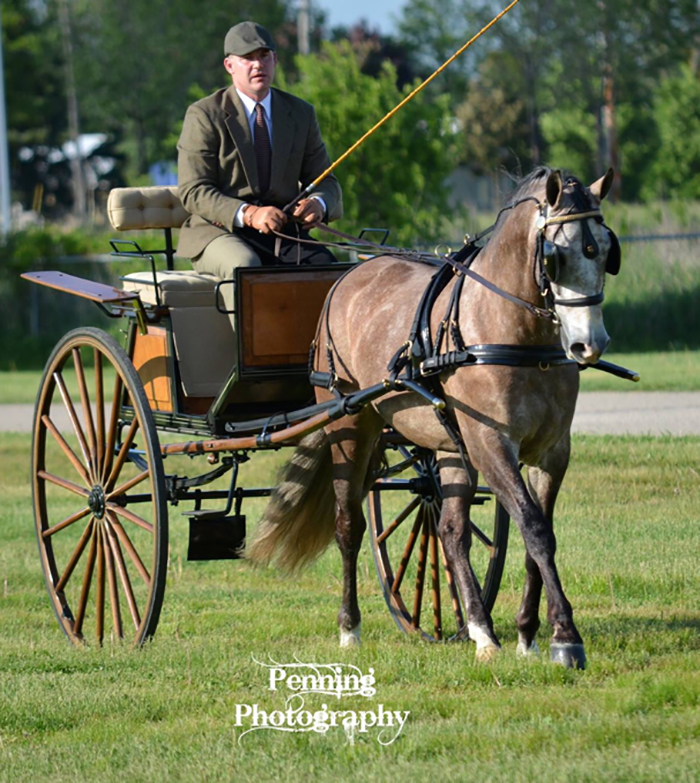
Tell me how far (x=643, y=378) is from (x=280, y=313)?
902 cm

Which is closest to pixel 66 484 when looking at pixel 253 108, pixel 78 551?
pixel 78 551

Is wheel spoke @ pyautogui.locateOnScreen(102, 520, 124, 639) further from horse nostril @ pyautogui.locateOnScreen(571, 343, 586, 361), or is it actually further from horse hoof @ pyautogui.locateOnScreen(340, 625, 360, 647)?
horse nostril @ pyautogui.locateOnScreen(571, 343, 586, 361)

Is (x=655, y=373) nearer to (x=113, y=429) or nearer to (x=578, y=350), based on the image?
(x=113, y=429)

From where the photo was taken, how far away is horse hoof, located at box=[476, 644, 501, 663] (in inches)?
216

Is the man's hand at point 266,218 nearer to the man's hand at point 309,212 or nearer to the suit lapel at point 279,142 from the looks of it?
the man's hand at point 309,212

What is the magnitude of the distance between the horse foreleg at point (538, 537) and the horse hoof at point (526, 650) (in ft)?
0.94

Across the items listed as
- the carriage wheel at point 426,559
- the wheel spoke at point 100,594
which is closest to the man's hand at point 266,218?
the carriage wheel at point 426,559

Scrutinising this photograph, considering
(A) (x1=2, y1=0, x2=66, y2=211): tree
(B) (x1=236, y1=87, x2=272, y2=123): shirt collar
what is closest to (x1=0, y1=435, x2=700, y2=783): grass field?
(B) (x1=236, y1=87, x2=272, y2=123): shirt collar

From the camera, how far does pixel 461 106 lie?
48281 mm

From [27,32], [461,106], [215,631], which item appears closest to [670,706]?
[215,631]

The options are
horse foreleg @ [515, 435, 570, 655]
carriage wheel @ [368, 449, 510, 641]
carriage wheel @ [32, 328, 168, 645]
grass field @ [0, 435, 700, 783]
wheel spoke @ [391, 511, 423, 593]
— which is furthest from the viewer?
wheel spoke @ [391, 511, 423, 593]

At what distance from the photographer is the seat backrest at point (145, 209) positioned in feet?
23.8

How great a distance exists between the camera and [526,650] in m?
5.65

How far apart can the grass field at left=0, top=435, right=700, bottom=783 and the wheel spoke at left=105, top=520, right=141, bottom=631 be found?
0.52 ft
